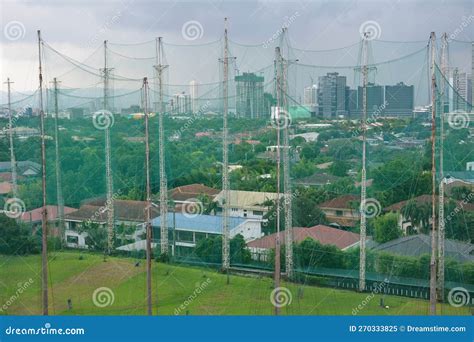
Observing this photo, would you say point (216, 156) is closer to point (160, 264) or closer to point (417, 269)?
point (160, 264)

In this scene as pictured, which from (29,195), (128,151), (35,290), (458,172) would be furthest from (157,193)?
(458,172)

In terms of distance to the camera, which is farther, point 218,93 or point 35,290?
point 218,93

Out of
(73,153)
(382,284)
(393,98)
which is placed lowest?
(382,284)
